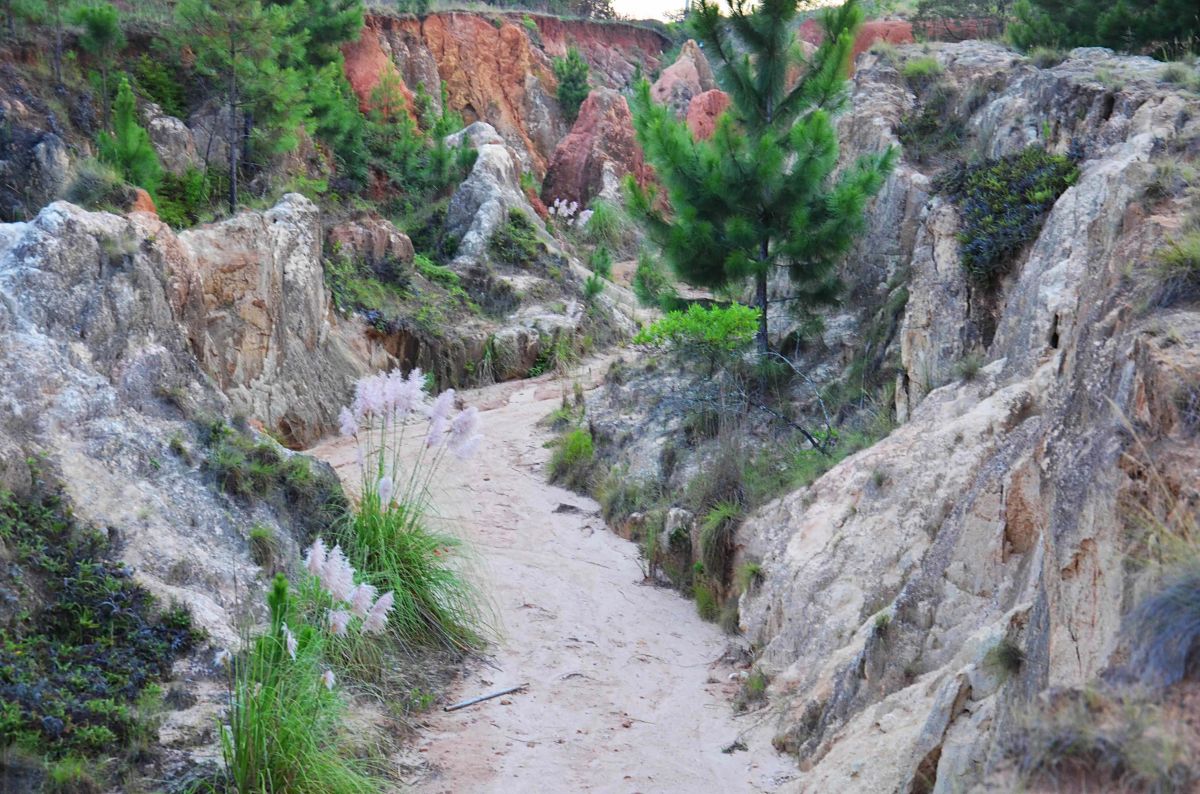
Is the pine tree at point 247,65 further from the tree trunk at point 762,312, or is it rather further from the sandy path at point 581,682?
the tree trunk at point 762,312

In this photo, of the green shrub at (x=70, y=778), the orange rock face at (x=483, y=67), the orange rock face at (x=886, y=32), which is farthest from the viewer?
the orange rock face at (x=483, y=67)

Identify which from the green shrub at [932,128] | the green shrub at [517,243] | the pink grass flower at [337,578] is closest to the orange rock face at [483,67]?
the green shrub at [517,243]

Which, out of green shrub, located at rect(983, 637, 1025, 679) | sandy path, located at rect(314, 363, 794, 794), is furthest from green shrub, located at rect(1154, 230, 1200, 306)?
sandy path, located at rect(314, 363, 794, 794)

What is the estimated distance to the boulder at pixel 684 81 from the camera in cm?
3572

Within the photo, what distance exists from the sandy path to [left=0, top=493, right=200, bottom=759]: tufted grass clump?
1.64 meters

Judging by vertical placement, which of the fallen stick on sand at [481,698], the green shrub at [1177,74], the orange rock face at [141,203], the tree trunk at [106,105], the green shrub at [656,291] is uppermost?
the green shrub at [1177,74]

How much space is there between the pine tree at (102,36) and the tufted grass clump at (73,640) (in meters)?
13.6

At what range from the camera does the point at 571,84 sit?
3553cm

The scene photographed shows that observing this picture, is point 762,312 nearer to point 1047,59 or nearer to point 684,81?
point 1047,59

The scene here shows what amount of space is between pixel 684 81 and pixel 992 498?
107 ft

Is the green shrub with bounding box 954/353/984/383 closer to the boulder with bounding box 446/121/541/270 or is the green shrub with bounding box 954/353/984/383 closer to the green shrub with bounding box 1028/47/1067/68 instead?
the green shrub with bounding box 1028/47/1067/68

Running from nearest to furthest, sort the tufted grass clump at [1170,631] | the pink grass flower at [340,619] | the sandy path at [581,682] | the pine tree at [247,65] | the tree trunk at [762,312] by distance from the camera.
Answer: the tufted grass clump at [1170,631]
the pink grass flower at [340,619]
the sandy path at [581,682]
the tree trunk at [762,312]
the pine tree at [247,65]

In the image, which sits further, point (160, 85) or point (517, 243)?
point (517, 243)

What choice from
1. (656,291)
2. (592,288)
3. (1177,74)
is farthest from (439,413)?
(592,288)
